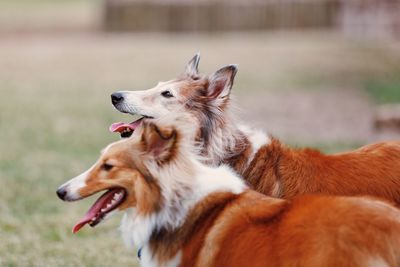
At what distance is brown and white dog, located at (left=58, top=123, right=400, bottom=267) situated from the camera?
4.93 m

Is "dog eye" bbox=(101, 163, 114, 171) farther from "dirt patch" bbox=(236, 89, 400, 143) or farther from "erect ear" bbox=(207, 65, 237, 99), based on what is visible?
"dirt patch" bbox=(236, 89, 400, 143)

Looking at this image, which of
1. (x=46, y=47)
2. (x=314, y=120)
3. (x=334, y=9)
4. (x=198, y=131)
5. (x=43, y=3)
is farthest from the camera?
→ (x=43, y=3)

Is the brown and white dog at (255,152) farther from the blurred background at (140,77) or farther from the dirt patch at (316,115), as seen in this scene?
the dirt patch at (316,115)

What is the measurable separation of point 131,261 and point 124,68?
14.8m

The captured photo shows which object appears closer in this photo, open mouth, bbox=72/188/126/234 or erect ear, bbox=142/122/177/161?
erect ear, bbox=142/122/177/161

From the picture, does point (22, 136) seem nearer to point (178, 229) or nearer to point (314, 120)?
point (314, 120)

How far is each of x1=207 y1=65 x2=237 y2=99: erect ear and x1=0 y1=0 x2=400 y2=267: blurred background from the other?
0.28 meters

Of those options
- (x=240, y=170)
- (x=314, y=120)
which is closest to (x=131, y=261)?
(x=240, y=170)

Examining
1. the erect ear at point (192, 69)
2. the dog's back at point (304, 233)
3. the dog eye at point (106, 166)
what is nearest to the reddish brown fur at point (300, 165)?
the erect ear at point (192, 69)

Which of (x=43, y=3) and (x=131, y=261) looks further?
(x=43, y=3)

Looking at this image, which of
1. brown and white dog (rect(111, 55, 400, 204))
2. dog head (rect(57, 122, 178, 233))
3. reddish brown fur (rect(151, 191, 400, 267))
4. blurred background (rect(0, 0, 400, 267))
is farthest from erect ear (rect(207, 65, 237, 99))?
reddish brown fur (rect(151, 191, 400, 267))

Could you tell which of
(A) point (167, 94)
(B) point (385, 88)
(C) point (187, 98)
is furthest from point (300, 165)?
(B) point (385, 88)

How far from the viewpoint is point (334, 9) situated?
28.9 meters

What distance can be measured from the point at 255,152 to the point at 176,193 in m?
1.43
